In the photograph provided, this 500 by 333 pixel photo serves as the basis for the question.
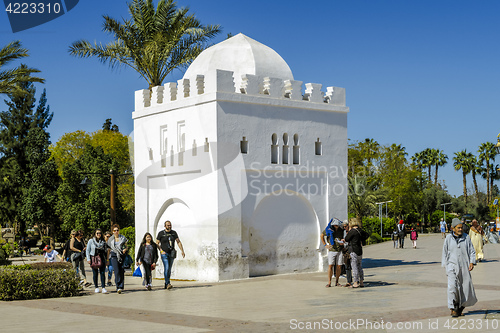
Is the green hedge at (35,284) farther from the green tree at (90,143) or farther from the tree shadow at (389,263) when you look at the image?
the green tree at (90,143)

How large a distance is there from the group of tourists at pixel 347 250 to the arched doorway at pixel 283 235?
337cm

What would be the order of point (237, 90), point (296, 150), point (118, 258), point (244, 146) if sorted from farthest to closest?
point (296, 150) < point (237, 90) < point (244, 146) < point (118, 258)

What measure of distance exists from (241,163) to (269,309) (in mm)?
8192

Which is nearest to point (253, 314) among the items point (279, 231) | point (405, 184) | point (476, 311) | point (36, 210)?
point (476, 311)

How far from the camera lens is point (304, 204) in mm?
22391

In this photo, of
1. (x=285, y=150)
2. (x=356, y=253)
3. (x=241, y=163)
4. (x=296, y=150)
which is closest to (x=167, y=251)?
(x=241, y=163)

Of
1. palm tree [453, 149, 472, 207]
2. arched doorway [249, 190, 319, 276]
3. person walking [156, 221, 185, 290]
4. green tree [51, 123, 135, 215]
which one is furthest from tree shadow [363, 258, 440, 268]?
palm tree [453, 149, 472, 207]

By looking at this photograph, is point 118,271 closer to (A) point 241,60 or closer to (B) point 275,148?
(B) point 275,148

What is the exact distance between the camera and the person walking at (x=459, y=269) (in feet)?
37.0

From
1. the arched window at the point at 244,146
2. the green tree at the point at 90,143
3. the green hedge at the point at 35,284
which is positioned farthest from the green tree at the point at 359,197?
the green hedge at the point at 35,284

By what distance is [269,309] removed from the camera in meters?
13.0

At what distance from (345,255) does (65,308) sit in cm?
728

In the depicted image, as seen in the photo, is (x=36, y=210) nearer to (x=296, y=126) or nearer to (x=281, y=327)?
(x=296, y=126)

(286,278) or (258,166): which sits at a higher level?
(258,166)
